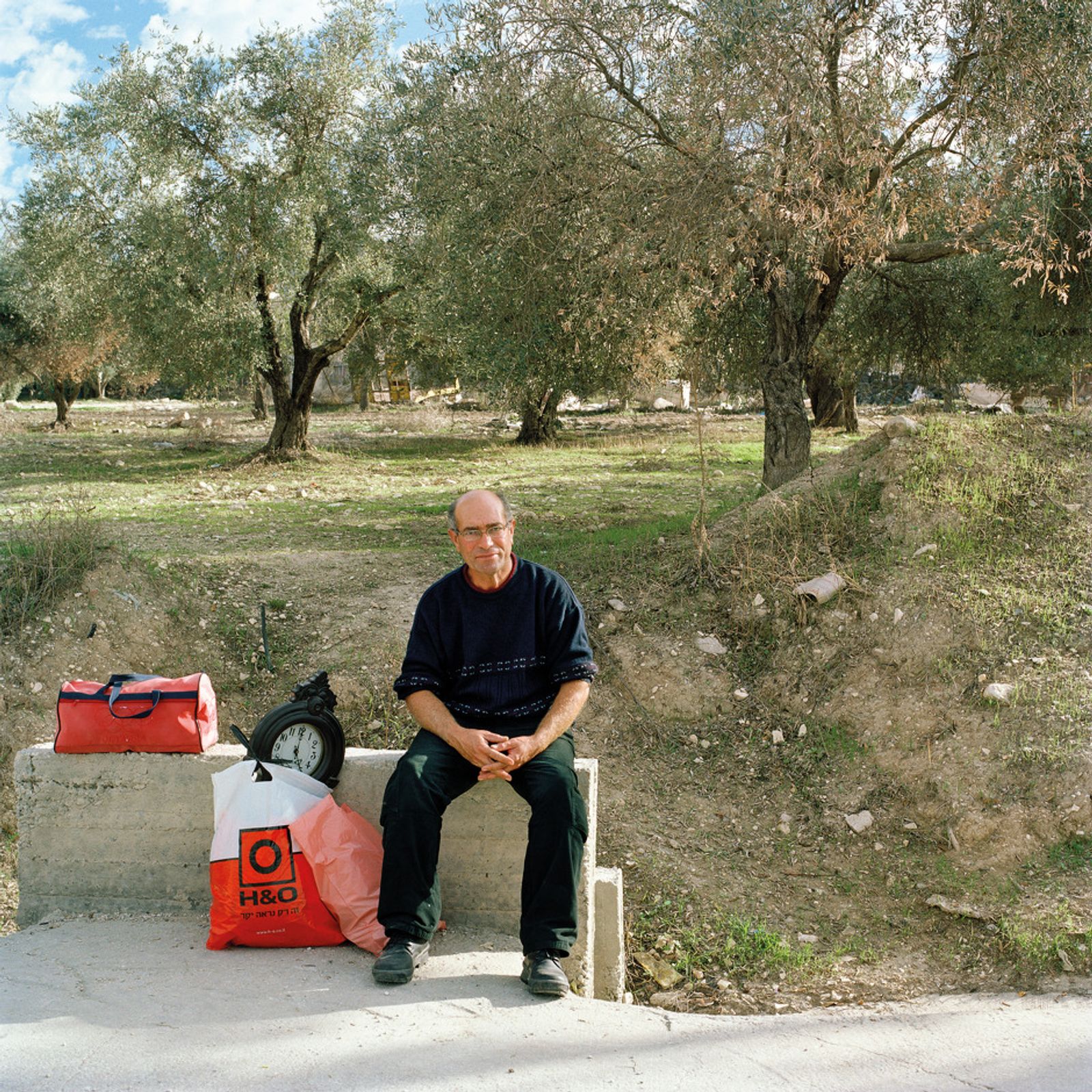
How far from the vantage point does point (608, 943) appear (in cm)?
477

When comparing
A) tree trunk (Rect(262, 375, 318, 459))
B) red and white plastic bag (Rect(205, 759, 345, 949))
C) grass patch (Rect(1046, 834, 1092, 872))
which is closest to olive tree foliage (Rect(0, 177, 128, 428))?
tree trunk (Rect(262, 375, 318, 459))

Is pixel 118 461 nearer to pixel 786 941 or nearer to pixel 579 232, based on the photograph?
pixel 579 232

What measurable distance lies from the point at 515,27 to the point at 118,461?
12.4 metres

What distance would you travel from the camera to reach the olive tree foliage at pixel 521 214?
27.8 feet

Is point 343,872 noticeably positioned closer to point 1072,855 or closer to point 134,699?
point 134,699

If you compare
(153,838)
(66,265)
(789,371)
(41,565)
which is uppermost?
(66,265)

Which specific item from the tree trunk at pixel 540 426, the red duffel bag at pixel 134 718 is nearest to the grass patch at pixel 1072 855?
the red duffel bag at pixel 134 718

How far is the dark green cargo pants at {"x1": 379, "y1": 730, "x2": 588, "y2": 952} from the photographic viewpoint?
3.72 meters

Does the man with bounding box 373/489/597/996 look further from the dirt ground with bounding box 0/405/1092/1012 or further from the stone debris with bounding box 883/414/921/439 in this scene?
the stone debris with bounding box 883/414/921/439

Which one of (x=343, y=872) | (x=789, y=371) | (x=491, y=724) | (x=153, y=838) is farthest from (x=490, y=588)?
(x=789, y=371)

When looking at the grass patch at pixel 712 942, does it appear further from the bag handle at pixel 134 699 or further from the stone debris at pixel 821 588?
the bag handle at pixel 134 699

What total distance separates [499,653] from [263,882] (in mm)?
1256

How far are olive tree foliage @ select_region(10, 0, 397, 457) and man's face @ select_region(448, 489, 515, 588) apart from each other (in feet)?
36.0

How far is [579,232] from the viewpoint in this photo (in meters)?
8.74
